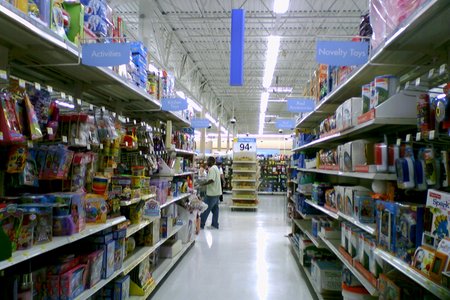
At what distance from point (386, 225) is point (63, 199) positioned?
2.02 metres

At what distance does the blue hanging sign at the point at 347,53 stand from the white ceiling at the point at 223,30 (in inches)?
199

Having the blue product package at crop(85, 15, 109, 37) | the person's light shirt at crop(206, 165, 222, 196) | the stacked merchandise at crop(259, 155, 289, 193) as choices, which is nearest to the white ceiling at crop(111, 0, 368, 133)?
the person's light shirt at crop(206, 165, 222, 196)

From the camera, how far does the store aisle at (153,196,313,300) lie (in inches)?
176

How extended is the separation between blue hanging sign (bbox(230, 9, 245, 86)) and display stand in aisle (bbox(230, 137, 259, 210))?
6025mm

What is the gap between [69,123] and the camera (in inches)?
97.4

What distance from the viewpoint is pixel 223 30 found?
10945 millimetres

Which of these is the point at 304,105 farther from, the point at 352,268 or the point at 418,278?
the point at 418,278

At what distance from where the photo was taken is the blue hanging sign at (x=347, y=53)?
8.74 feet

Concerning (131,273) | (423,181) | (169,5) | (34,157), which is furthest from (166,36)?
(423,181)

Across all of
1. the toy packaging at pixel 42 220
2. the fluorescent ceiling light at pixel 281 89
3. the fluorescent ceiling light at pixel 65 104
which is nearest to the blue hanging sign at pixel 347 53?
the fluorescent ceiling light at pixel 65 104

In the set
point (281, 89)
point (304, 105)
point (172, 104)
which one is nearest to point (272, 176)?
point (281, 89)

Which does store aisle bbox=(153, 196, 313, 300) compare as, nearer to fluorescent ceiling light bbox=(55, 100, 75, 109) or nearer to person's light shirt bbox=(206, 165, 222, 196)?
person's light shirt bbox=(206, 165, 222, 196)

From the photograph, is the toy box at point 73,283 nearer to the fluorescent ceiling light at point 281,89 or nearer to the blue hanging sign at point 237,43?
the blue hanging sign at point 237,43

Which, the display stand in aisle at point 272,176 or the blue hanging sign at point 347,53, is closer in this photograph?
the blue hanging sign at point 347,53
